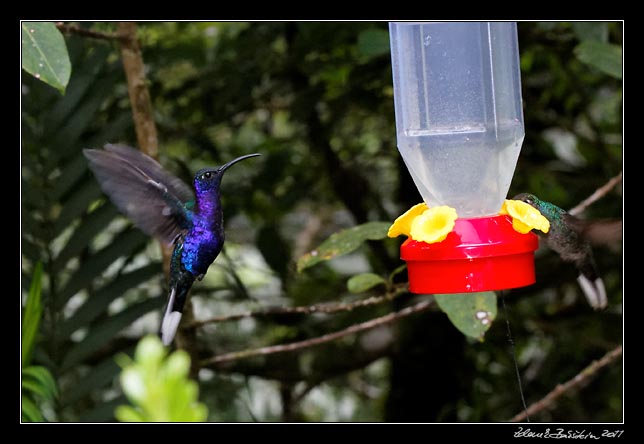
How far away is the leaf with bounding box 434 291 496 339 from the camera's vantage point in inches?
78.0

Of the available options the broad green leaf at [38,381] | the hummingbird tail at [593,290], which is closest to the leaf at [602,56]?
the hummingbird tail at [593,290]

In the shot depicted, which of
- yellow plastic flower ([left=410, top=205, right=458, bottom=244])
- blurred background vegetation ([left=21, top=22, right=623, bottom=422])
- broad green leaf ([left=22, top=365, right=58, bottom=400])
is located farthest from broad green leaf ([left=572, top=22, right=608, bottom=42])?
broad green leaf ([left=22, top=365, right=58, bottom=400])

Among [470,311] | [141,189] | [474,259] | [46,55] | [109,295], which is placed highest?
[46,55]

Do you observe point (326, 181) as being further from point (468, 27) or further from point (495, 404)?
point (468, 27)

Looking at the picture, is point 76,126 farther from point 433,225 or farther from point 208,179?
point 433,225

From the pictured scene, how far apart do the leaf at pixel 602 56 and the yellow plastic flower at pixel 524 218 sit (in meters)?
0.87

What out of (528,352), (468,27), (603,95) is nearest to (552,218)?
(468,27)

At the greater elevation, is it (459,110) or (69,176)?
(459,110)

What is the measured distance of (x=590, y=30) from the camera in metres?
2.43

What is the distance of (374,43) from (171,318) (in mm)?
1044

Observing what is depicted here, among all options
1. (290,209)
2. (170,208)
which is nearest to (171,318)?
(170,208)

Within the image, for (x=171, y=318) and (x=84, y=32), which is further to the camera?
(x=84, y=32)

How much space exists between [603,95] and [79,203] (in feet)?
8.41

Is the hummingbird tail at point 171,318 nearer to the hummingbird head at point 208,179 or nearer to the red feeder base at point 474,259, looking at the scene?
the hummingbird head at point 208,179
